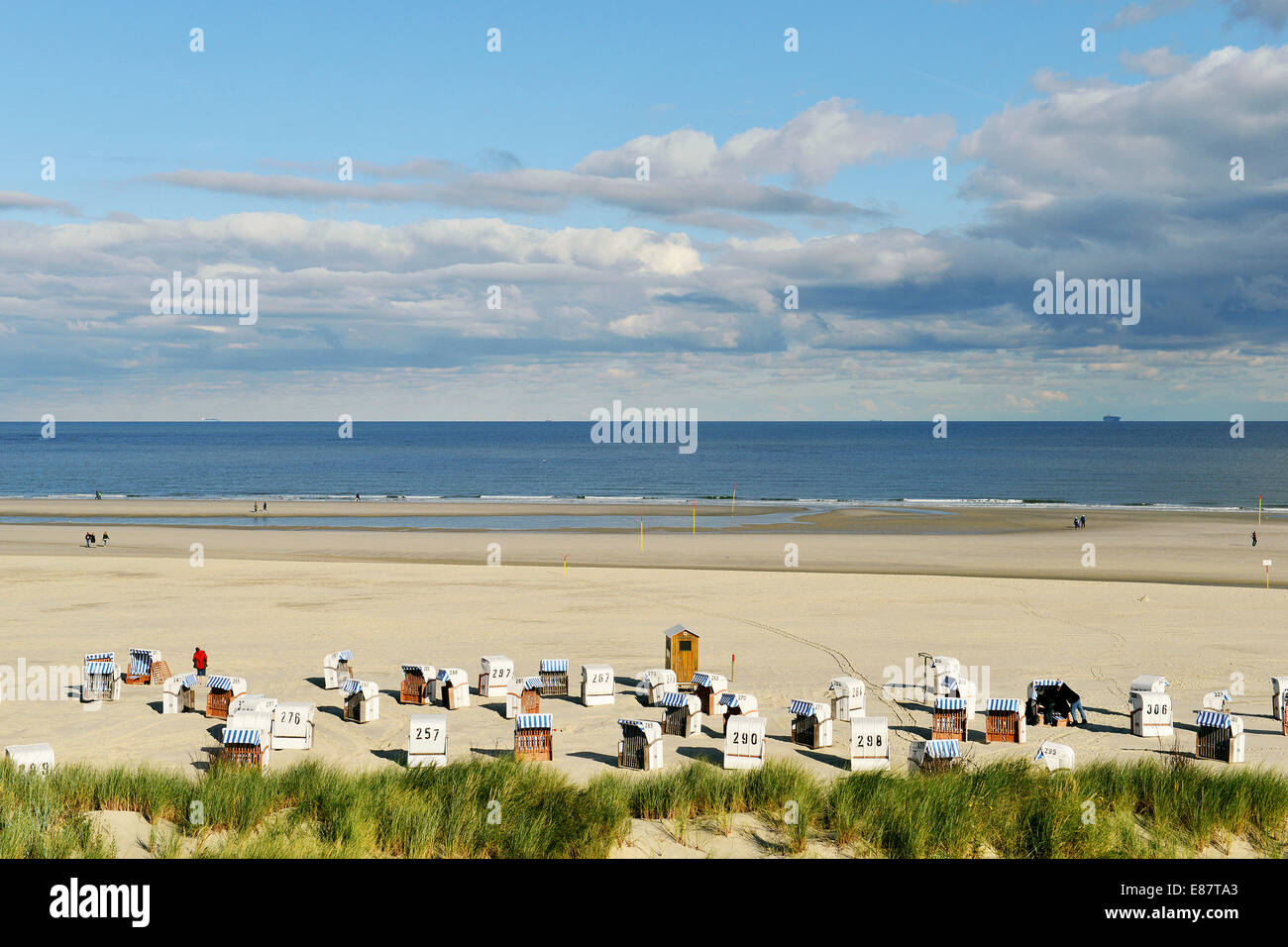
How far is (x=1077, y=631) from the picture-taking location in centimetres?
3170

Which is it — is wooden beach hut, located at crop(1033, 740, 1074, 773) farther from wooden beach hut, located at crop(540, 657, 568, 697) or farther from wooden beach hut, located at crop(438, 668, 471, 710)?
wooden beach hut, located at crop(438, 668, 471, 710)

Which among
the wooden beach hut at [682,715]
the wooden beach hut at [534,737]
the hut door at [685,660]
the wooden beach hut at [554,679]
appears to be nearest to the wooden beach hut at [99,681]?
the wooden beach hut at [554,679]

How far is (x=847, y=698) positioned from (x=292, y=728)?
1180 centimetres

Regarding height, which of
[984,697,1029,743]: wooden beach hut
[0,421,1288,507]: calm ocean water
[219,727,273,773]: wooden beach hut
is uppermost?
[0,421,1288,507]: calm ocean water

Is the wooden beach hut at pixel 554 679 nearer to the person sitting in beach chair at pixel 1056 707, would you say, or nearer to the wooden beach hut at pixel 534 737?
the wooden beach hut at pixel 534 737

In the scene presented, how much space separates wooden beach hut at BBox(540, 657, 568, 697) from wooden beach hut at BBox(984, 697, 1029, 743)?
9.74m

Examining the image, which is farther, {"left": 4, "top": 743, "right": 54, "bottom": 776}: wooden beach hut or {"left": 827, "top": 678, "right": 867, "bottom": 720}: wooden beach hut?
{"left": 827, "top": 678, "right": 867, "bottom": 720}: wooden beach hut

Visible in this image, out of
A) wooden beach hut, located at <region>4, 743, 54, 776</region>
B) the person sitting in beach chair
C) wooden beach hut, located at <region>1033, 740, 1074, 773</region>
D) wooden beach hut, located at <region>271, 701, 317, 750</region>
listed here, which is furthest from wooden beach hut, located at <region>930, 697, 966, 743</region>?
wooden beach hut, located at <region>4, 743, 54, 776</region>

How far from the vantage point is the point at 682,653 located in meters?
24.8

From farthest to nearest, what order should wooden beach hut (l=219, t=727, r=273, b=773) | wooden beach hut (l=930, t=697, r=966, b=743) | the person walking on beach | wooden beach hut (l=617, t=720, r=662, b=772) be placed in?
the person walking on beach → wooden beach hut (l=930, t=697, r=966, b=743) → wooden beach hut (l=617, t=720, r=662, b=772) → wooden beach hut (l=219, t=727, r=273, b=773)

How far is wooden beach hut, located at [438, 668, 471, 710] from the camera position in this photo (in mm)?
21891
